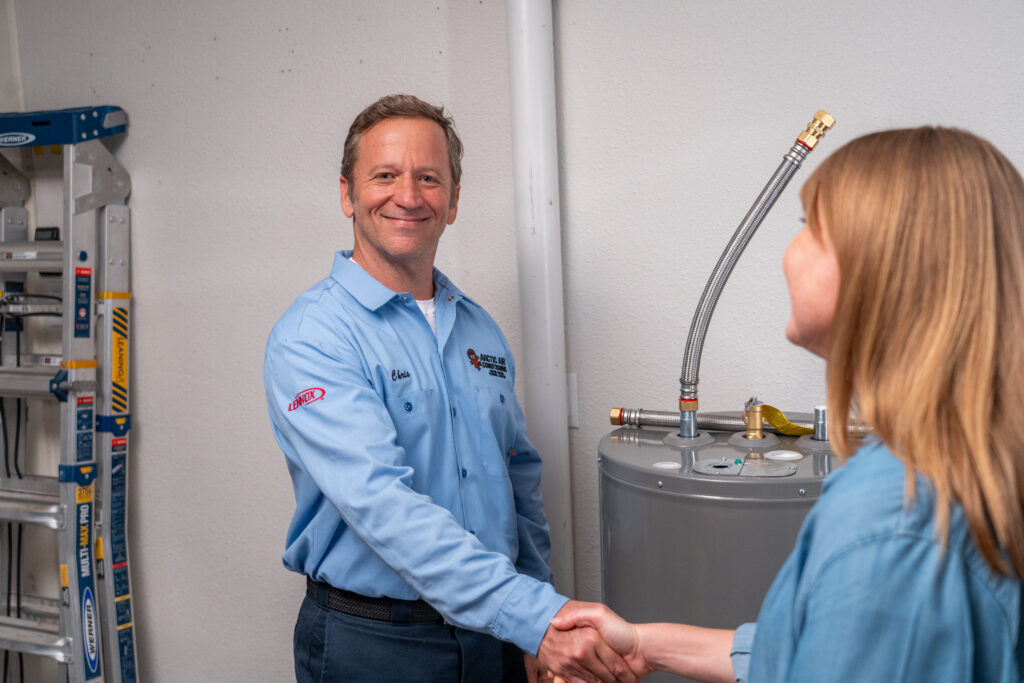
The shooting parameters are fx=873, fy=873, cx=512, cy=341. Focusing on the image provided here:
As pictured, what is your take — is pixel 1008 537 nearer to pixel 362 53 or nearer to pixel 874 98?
pixel 874 98

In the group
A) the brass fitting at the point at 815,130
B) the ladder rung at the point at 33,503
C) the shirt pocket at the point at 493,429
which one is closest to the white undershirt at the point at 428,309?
the shirt pocket at the point at 493,429

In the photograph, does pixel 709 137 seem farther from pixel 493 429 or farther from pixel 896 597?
pixel 896 597

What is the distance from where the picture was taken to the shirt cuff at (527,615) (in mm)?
1172

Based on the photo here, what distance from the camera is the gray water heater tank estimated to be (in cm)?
114

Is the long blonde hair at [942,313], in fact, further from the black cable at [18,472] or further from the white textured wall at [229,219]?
the black cable at [18,472]

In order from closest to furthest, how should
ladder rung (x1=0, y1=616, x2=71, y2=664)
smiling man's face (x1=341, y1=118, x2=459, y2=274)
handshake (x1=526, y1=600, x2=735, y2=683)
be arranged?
handshake (x1=526, y1=600, x2=735, y2=683), smiling man's face (x1=341, y1=118, x2=459, y2=274), ladder rung (x1=0, y1=616, x2=71, y2=664)

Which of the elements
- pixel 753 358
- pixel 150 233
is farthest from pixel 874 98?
pixel 150 233

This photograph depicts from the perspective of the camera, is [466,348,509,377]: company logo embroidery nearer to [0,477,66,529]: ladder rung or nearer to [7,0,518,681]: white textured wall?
[7,0,518,681]: white textured wall

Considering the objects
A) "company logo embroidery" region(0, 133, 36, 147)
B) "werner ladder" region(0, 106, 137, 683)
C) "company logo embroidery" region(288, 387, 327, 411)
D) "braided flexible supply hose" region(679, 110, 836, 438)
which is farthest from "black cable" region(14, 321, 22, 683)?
"braided flexible supply hose" region(679, 110, 836, 438)

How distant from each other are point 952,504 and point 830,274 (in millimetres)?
198

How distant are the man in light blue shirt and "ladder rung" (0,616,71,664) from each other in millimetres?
1063

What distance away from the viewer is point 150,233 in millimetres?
2344

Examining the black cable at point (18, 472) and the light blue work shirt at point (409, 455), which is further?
the black cable at point (18, 472)

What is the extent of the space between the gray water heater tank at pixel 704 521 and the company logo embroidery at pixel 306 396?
1.43ft
